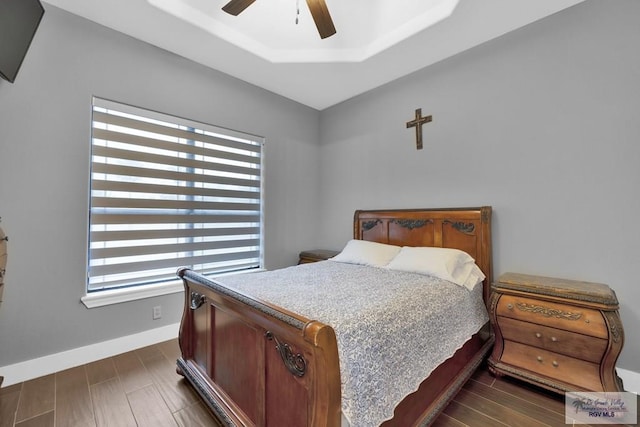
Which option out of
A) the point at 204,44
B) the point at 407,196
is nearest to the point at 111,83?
the point at 204,44

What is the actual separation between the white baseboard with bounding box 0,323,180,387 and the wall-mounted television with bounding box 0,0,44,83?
2.01m

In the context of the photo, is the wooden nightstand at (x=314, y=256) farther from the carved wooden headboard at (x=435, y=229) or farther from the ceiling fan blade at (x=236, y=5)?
the ceiling fan blade at (x=236, y=5)

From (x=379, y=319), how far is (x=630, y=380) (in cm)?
208

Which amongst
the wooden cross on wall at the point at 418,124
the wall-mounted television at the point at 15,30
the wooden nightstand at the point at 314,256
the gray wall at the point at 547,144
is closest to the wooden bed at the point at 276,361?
the gray wall at the point at 547,144

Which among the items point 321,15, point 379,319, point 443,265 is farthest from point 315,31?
point 379,319

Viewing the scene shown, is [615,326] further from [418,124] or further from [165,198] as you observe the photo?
[165,198]

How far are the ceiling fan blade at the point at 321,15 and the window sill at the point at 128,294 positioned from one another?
8.52ft

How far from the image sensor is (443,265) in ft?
A: 7.34

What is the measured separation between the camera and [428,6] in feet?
7.50

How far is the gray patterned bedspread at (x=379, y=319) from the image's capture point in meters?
1.15

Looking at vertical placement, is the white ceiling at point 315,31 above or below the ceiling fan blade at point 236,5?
above

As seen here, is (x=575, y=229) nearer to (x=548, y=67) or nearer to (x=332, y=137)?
(x=548, y=67)

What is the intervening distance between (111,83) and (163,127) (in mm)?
504

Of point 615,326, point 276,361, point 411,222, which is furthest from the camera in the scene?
point 411,222
